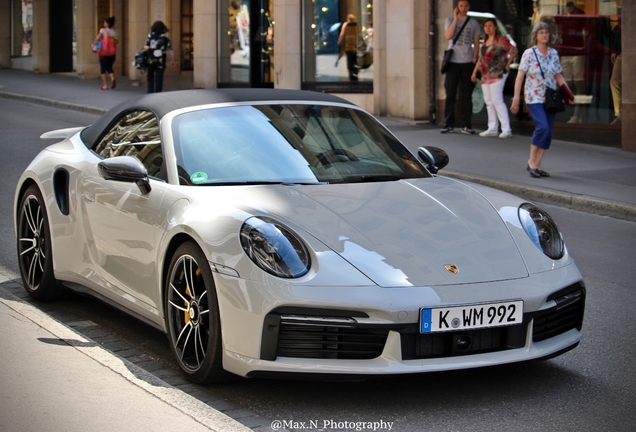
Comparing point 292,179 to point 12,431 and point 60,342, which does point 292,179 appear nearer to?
point 60,342

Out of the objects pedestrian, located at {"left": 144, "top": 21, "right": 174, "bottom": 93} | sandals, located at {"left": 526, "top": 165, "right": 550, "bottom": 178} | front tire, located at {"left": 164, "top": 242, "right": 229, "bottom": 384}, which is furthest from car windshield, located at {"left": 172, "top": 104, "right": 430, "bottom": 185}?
pedestrian, located at {"left": 144, "top": 21, "right": 174, "bottom": 93}

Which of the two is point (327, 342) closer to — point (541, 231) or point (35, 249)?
point (541, 231)

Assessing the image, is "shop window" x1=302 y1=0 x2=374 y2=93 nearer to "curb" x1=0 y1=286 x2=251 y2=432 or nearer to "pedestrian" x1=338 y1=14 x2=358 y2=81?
"pedestrian" x1=338 y1=14 x2=358 y2=81

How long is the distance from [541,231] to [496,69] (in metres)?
11.4

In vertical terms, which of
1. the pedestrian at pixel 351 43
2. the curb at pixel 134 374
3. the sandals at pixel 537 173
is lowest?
the curb at pixel 134 374

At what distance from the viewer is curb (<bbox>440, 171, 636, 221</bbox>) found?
10.5 metres

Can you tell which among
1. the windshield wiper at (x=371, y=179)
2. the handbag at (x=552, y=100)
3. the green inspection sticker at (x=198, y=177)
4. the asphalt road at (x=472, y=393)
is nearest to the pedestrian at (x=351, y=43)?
the handbag at (x=552, y=100)

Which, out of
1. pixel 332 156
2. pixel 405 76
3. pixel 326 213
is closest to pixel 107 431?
pixel 326 213

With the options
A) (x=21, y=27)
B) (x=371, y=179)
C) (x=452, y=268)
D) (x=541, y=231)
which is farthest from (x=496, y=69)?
(x=21, y=27)

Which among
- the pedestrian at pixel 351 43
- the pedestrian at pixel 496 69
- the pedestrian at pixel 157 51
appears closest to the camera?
the pedestrian at pixel 496 69

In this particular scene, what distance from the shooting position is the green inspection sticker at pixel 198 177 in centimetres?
528

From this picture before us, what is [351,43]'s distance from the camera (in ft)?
70.6

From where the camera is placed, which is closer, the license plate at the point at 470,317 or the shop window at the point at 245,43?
the license plate at the point at 470,317

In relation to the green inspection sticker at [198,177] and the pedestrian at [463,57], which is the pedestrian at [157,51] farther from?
the green inspection sticker at [198,177]
